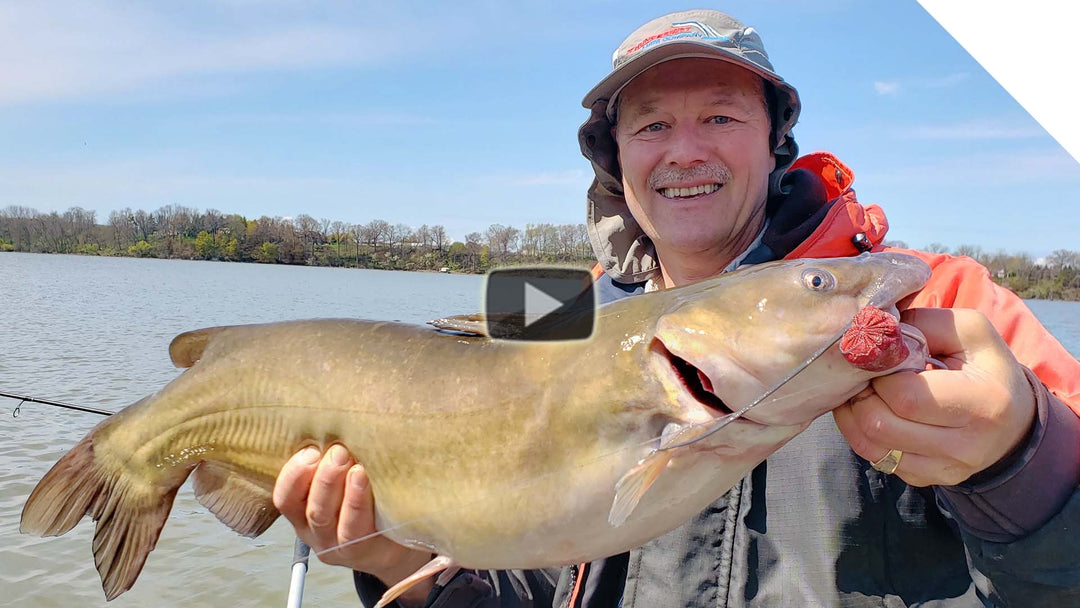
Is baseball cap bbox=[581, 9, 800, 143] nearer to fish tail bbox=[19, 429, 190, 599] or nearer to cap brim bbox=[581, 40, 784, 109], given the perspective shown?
cap brim bbox=[581, 40, 784, 109]

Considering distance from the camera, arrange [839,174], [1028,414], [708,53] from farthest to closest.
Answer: [839,174], [708,53], [1028,414]

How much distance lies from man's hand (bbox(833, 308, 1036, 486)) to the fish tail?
231 centimetres

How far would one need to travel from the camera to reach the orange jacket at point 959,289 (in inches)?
79.1

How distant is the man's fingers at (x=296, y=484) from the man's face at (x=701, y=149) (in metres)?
1.72

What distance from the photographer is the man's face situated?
9.89ft

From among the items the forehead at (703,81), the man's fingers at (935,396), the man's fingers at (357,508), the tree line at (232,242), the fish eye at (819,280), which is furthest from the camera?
the tree line at (232,242)

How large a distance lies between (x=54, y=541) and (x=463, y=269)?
125 feet

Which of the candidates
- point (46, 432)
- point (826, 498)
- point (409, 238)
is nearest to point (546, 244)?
point (826, 498)

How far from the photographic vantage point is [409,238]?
58781 mm

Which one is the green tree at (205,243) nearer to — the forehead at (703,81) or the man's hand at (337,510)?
the forehead at (703,81)

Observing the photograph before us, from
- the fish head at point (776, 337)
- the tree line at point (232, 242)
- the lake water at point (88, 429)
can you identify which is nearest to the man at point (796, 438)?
the fish head at point (776, 337)

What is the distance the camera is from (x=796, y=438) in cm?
246

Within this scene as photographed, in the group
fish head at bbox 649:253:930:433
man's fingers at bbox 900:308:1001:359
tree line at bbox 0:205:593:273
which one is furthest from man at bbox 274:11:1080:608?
tree line at bbox 0:205:593:273

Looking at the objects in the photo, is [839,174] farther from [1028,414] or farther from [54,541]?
[54,541]
